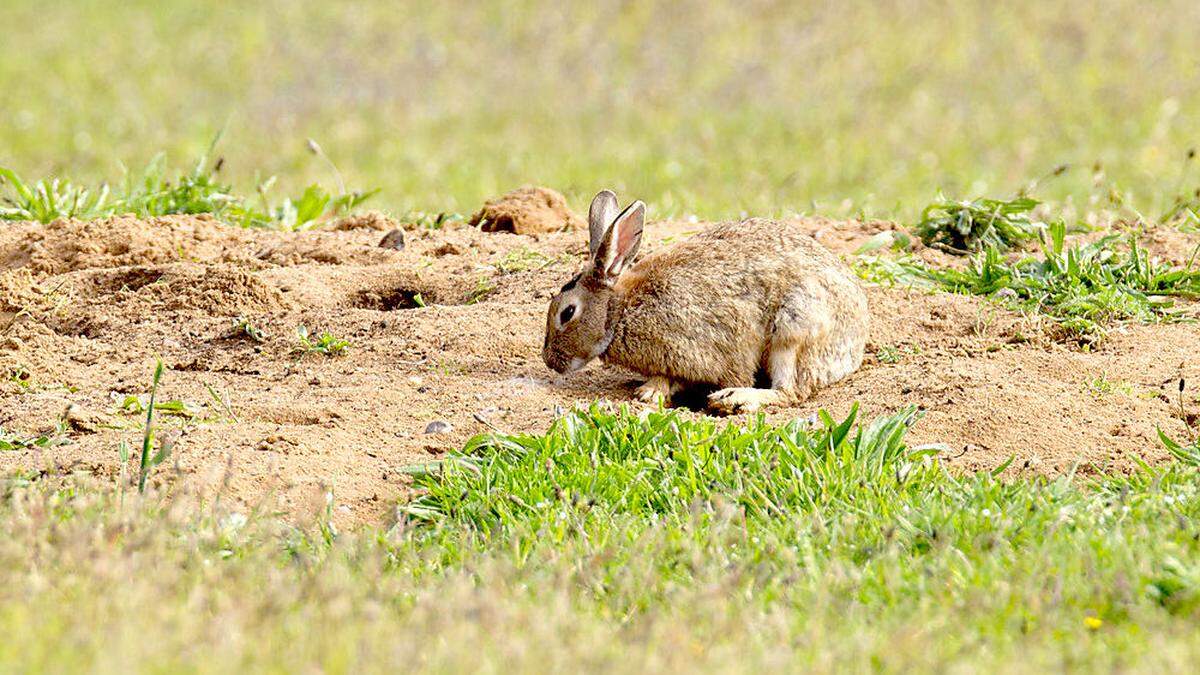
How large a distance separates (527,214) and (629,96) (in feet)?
29.2

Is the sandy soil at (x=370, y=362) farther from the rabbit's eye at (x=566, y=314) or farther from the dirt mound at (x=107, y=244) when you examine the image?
the rabbit's eye at (x=566, y=314)

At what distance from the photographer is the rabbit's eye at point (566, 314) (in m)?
6.74

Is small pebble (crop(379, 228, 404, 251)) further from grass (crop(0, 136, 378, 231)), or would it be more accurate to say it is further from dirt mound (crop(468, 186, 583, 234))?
grass (crop(0, 136, 378, 231))

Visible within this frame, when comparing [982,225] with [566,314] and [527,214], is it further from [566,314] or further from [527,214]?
[566,314]

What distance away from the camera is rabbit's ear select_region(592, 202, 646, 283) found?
6715mm

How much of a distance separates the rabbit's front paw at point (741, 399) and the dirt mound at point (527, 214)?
2.39 meters

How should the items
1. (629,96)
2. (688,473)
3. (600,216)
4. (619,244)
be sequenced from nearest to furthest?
(688,473) → (619,244) → (600,216) → (629,96)

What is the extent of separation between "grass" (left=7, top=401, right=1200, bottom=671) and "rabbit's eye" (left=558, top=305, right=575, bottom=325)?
1051 millimetres

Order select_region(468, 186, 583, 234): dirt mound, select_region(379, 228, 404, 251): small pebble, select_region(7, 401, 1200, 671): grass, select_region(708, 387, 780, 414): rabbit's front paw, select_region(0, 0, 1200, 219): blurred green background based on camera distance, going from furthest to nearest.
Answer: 1. select_region(0, 0, 1200, 219): blurred green background
2. select_region(468, 186, 583, 234): dirt mound
3. select_region(379, 228, 404, 251): small pebble
4. select_region(708, 387, 780, 414): rabbit's front paw
5. select_region(7, 401, 1200, 671): grass

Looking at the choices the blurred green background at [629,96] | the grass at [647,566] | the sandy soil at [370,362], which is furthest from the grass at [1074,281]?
the blurred green background at [629,96]

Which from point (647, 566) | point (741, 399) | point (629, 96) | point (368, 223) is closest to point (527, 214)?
point (368, 223)

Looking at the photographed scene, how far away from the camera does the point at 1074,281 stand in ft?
24.2

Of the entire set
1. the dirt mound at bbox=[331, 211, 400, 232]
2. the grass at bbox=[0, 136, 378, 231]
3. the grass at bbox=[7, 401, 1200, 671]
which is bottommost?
the grass at bbox=[7, 401, 1200, 671]

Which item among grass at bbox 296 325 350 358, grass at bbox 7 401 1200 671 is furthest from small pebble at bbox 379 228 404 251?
grass at bbox 7 401 1200 671
